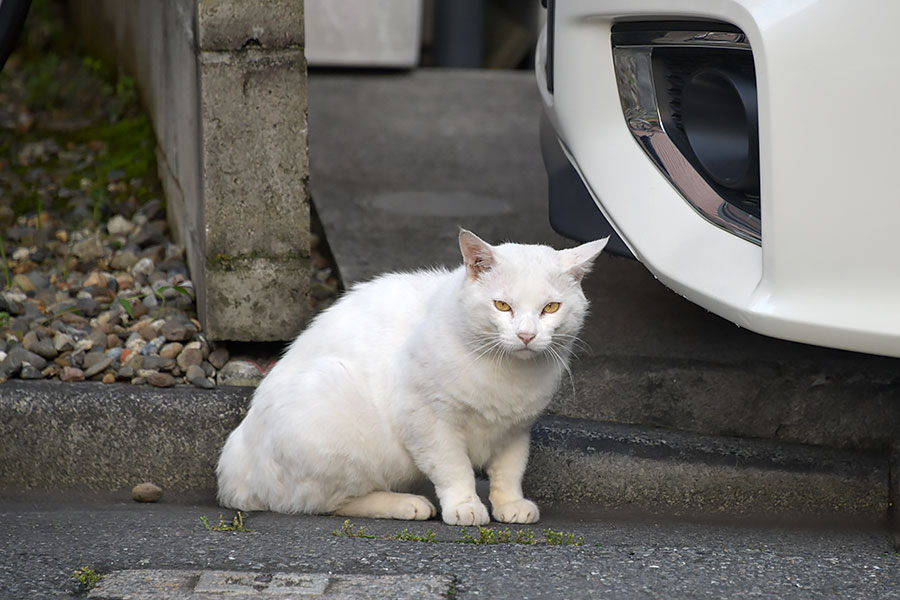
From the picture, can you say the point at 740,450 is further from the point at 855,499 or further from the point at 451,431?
the point at 451,431

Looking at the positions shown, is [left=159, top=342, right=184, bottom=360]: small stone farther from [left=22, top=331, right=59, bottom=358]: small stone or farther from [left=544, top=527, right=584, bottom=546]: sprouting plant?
[left=544, top=527, right=584, bottom=546]: sprouting plant

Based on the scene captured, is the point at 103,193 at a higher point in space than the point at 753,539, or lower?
higher

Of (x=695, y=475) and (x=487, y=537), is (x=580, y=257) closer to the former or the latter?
(x=487, y=537)

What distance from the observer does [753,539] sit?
9.98 feet

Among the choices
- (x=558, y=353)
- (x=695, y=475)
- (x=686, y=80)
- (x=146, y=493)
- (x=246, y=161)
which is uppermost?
(x=686, y=80)

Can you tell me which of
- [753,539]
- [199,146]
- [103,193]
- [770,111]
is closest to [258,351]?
[199,146]

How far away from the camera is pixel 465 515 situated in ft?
9.84

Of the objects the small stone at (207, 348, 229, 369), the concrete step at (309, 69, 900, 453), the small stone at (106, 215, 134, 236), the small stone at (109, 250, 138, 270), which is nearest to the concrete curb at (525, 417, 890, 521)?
the concrete step at (309, 69, 900, 453)

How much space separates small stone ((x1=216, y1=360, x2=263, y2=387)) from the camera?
141 inches

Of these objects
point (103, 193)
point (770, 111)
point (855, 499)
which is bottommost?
point (855, 499)

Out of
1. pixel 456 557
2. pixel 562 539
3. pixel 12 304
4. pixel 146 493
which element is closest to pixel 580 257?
pixel 562 539

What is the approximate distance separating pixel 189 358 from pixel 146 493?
0.47m

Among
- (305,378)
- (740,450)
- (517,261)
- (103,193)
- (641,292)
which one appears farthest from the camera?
(103,193)

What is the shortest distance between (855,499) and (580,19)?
67.3 inches
